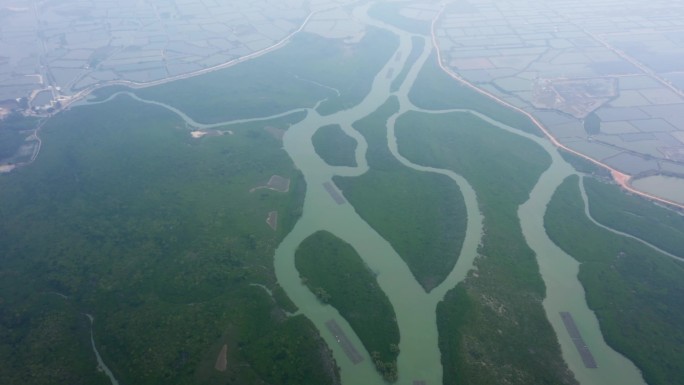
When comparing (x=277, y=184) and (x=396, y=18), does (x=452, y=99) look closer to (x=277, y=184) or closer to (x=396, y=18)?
(x=277, y=184)

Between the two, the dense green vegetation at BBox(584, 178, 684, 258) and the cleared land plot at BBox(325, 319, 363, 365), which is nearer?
the cleared land plot at BBox(325, 319, 363, 365)

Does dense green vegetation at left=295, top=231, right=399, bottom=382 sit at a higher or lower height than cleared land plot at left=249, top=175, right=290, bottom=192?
higher

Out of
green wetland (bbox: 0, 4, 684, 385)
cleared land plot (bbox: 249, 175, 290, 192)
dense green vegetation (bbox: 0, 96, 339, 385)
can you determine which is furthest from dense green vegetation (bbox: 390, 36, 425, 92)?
cleared land plot (bbox: 249, 175, 290, 192)

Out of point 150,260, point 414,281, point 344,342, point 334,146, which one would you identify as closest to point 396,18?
point 334,146

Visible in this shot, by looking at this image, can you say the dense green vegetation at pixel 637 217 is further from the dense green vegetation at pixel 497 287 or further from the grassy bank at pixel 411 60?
the grassy bank at pixel 411 60

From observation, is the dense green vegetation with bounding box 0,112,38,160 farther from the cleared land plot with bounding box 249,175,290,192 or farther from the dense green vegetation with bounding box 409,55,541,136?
the dense green vegetation with bounding box 409,55,541,136

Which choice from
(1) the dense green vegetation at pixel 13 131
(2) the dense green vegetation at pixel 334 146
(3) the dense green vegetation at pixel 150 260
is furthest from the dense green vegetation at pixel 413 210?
(1) the dense green vegetation at pixel 13 131
